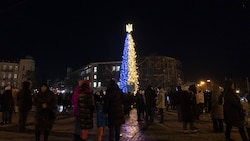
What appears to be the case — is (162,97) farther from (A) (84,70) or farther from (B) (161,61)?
(A) (84,70)

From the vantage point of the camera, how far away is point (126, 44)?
163 ft

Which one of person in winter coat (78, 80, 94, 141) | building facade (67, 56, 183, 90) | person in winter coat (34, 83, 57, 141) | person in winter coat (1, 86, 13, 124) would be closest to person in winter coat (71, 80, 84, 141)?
person in winter coat (78, 80, 94, 141)

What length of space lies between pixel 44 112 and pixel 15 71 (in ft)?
371

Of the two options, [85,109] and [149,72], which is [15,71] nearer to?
[149,72]

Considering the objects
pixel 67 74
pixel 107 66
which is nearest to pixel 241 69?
pixel 107 66

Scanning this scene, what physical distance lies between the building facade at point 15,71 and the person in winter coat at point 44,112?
10812cm

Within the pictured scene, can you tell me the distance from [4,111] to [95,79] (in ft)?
351

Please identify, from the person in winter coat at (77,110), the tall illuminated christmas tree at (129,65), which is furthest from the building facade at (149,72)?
the person in winter coat at (77,110)

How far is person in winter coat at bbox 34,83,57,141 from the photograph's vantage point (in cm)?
877

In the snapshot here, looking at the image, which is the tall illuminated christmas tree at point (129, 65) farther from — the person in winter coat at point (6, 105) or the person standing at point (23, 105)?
the person standing at point (23, 105)

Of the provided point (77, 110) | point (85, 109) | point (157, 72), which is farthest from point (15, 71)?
point (85, 109)

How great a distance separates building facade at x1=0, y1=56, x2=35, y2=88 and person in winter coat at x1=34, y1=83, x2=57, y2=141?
108 metres

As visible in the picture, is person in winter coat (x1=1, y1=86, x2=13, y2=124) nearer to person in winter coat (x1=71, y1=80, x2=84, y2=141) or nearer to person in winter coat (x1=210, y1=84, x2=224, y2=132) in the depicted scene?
person in winter coat (x1=71, y1=80, x2=84, y2=141)

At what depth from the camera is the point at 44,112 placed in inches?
348
